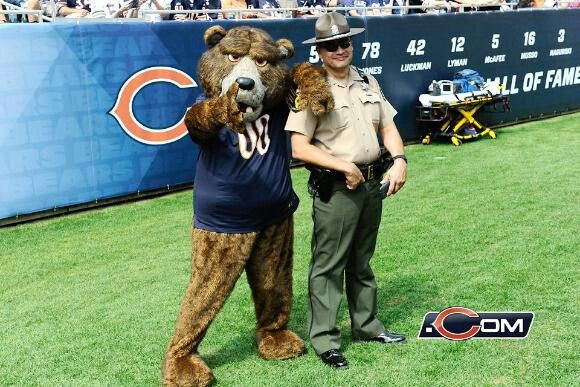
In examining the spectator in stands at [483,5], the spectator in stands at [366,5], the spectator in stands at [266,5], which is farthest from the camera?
the spectator in stands at [483,5]

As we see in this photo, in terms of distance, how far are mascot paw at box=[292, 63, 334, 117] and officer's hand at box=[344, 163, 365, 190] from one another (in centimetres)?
34

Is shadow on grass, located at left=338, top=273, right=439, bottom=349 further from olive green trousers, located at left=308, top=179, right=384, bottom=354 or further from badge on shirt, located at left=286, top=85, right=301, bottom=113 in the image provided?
badge on shirt, located at left=286, top=85, right=301, bottom=113

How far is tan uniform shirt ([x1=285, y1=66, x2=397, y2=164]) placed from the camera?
4512mm

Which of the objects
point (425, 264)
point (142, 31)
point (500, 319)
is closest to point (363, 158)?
point (500, 319)

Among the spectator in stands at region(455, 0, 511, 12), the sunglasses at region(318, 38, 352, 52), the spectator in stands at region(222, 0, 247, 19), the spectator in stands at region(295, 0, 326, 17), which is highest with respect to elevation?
the sunglasses at region(318, 38, 352, 52)

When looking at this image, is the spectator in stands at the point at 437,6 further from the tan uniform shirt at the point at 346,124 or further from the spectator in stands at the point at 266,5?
the tan uniform shirt at the point at 346,124

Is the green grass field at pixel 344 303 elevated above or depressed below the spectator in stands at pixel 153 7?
below

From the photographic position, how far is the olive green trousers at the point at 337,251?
462cm

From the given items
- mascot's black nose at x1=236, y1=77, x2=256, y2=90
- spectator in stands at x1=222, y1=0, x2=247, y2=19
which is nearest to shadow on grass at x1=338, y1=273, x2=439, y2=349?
mascot's black nose at x1=236, y1=77, x2=256, y2=90

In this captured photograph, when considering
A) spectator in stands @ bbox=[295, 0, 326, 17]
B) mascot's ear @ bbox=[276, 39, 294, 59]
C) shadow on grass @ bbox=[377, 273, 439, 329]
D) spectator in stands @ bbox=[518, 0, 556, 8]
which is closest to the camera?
mascot's ear @ bbox=[276, 39, 294, 59]

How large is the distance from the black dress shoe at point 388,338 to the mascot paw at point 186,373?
3.80ft

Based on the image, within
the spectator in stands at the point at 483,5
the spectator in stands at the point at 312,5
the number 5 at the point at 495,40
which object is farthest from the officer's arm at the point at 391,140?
Result: the number 5 at the point at 495,40

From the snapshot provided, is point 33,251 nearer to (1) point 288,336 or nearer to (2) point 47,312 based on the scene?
(2) point 47,312

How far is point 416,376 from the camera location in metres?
4.54
